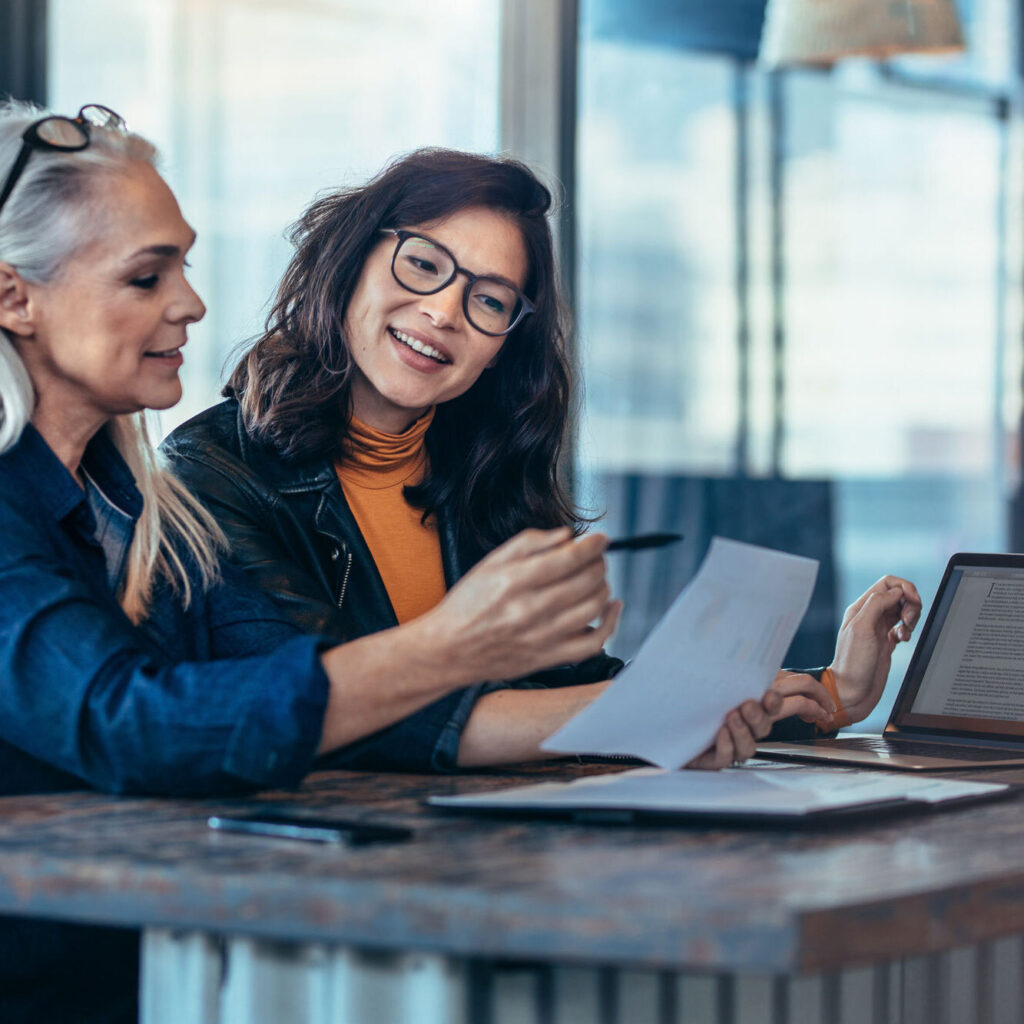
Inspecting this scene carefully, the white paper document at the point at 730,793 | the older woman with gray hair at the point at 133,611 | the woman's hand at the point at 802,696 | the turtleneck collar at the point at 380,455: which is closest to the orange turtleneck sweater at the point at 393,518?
the turtleneck collar at the point at 380,455

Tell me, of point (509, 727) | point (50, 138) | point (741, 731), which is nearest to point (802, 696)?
point (741, 731)

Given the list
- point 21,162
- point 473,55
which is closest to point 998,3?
point 473,55

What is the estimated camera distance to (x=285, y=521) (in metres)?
1.66

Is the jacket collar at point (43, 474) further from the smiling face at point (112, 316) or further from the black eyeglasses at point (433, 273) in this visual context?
the black eyeglasses at point (433, 273)

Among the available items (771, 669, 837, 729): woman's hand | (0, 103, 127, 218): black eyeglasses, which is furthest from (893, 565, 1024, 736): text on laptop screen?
(0, 103, 127, 218): black eyeglasses

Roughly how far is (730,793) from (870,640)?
0.71 meters

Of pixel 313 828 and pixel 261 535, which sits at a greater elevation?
pixel 261 535

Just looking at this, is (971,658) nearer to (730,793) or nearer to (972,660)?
(972,660)

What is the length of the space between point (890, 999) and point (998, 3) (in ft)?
17.8

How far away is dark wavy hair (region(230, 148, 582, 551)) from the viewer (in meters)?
1.81

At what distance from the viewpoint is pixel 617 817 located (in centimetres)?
103

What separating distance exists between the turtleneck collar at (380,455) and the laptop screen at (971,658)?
2.26 feet

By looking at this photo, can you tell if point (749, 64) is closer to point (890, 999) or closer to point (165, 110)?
point (165, 110)

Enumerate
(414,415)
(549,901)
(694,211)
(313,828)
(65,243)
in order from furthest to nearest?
(694,211), (414,415), (65,243), (313,828), (549,901)
